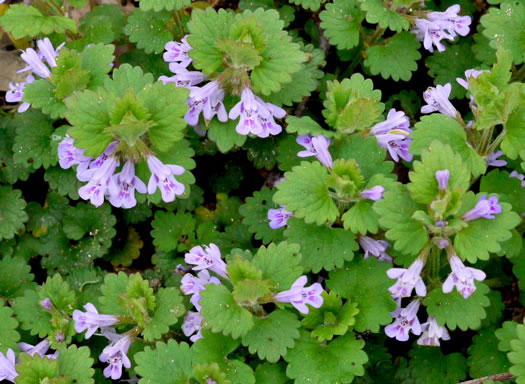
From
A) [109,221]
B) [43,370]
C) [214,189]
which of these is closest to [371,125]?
[214,189]

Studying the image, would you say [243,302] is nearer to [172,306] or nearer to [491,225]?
[172,306]

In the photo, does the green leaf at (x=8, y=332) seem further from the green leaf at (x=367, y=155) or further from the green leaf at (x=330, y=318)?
the green leaf at (x=367, y=155)

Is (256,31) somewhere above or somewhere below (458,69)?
above

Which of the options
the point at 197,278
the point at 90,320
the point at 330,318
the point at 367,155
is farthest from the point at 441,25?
the point at 90,320

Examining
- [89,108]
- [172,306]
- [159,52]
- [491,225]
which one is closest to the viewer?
[491,225]

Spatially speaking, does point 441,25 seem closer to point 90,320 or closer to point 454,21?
point 454,21

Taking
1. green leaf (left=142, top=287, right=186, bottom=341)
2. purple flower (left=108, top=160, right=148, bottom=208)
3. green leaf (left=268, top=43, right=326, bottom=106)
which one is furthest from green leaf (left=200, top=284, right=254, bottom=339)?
green leaf (left=268, top=43, right=326, bottom=106)
